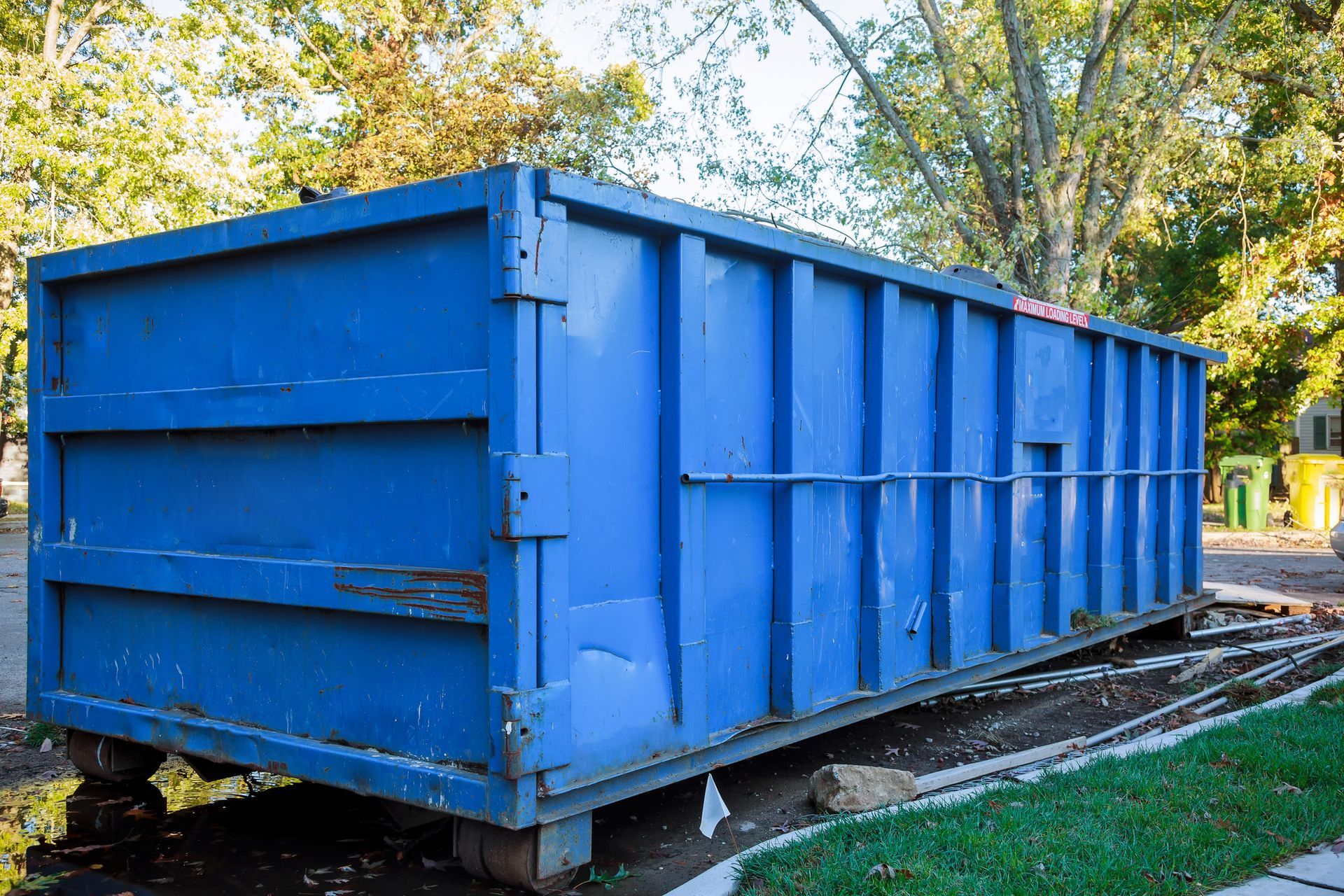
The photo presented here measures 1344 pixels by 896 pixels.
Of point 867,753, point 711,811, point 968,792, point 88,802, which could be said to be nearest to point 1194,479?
point 867,753

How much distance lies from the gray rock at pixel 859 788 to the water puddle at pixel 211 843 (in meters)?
1.52

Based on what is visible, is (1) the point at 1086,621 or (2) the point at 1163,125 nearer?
(1) the point at 1086,621

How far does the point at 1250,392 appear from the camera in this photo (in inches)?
1095

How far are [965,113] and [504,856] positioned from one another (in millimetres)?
14654

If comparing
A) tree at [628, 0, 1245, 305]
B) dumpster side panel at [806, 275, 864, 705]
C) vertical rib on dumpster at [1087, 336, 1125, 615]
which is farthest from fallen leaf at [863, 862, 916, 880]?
tree at [628, 0, 1245, 305]

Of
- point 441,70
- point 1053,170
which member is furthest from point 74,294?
point 441,70

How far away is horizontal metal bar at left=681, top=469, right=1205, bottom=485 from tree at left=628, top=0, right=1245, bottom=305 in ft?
25.0

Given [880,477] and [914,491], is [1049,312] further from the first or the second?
[880,477]

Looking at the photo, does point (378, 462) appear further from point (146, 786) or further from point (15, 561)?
point (15, 561)

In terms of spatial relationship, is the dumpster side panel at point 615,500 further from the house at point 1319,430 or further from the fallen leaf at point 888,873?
the house at point 1319,430

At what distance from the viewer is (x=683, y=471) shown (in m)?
4.12

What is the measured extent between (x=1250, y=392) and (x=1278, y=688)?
23.4m

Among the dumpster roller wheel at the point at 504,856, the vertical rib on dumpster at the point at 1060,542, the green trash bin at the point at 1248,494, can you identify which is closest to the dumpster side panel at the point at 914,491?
the vertical rib on dumpster at the point at 1060,542

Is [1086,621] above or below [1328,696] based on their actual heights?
above
